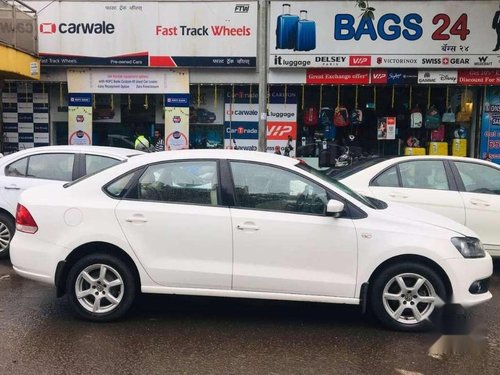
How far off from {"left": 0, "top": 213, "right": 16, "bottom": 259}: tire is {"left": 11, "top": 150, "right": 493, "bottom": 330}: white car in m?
2.45

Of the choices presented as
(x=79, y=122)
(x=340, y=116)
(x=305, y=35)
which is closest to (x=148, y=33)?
(x=79, y=122)

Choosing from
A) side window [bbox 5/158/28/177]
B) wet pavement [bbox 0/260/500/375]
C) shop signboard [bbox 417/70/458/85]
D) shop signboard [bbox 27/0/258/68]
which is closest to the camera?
wet pavement [bbox 0/260/500/375]

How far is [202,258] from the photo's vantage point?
4793 mm

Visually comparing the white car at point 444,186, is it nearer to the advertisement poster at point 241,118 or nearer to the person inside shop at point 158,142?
the advertisement poster at point 241,118

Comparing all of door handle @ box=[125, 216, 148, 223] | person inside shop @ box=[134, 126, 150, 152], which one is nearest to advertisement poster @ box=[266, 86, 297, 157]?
person inside shop @ box=[134, 126, 150, 152]

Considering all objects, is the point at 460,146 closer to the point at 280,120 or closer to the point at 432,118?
the point at 432,118

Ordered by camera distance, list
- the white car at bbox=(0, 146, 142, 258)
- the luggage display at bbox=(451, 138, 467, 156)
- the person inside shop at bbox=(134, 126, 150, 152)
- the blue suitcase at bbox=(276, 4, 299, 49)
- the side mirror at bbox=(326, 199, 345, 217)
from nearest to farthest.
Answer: the side mirror at bbox=(326, 199, 345, 217)
the white car at bbox=(0, 146, 142, 258)
the blue suitcase at bbox=(276, 4, 299, 49)
the person inside shop at bbox=(134, 126, 150, 152)
the luggage display at bbox=(451, 138, 467, 156)

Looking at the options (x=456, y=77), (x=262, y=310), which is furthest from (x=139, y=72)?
(x=262, y=310)

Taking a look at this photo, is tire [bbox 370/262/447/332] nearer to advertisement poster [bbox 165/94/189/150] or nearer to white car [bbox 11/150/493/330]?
white car [bbox 11/150/493/330]

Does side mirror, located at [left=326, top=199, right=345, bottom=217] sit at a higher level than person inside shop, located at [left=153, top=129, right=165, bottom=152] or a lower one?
lower

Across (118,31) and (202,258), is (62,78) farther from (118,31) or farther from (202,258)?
(202,258)

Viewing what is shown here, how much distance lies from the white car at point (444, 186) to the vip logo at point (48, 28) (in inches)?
390

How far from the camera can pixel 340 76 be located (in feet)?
44.2

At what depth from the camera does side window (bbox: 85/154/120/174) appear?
7.25m
